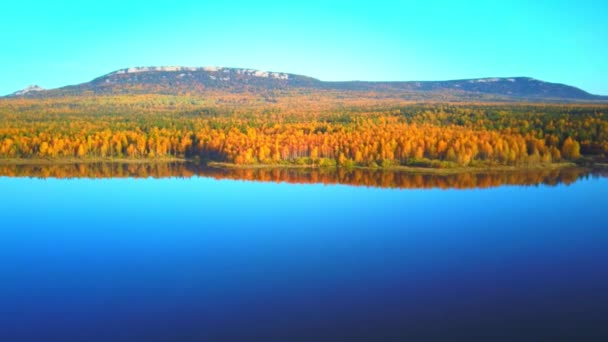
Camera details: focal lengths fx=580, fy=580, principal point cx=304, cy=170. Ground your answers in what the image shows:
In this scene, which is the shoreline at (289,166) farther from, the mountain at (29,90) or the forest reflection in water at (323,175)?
the mountain at (29,90)

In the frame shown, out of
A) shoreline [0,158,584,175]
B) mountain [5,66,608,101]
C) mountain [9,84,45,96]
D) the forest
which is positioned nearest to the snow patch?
mountain [5,66,608,101]

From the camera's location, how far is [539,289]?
20.2m

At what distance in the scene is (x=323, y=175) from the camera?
46625mm

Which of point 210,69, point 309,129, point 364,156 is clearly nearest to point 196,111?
point 309,129

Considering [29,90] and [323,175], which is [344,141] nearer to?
[323,175]

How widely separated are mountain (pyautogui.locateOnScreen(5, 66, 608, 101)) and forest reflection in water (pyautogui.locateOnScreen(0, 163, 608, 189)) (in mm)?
88518

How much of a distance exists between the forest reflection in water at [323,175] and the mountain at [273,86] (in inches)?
3485

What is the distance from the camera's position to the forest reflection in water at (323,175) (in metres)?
42.4

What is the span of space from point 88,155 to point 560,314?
160ft

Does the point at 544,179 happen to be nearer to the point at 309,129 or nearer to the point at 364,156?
the point at 364,156

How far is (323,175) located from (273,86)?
4209 inches

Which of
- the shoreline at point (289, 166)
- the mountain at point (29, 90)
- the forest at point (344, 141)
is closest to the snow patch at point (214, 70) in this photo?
the mountain at point (29, 90)

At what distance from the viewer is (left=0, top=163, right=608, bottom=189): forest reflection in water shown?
42406mm

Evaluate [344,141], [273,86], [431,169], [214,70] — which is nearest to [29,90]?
[214,70]
